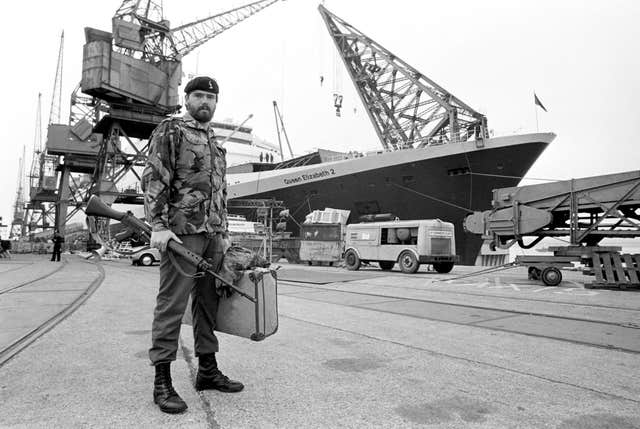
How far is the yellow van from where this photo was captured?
14.6 metres

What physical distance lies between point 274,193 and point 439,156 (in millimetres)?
10981

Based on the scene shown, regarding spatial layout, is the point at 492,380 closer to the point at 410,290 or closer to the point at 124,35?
the point at 410,290

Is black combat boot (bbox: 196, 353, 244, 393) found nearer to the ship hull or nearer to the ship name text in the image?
the ship hull

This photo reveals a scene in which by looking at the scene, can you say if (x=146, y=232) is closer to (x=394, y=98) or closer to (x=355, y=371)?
(x=355, y=371)

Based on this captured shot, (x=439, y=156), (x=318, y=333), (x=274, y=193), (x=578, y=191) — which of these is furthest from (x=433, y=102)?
(x=318, y=333)

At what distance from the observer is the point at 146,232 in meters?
2.91

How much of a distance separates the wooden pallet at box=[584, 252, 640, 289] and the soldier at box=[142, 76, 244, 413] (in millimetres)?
8944

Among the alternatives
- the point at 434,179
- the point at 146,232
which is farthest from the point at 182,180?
the point at 434,179

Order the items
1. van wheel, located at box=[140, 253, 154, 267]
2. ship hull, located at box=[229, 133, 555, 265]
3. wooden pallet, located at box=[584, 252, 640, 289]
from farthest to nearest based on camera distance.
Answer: ship hull, located at box=[229, 133, 555, 265] → van wheel, located at box=[140, 253, 154, 267] → wooden pallet, located at box=[584, 252, 640, 289]

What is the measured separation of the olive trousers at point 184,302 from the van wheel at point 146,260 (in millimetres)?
17657

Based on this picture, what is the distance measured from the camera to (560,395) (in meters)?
2.57

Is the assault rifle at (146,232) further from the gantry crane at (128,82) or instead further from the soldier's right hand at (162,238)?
the gantry crane at (128,82)

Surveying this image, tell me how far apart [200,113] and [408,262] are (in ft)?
42.1

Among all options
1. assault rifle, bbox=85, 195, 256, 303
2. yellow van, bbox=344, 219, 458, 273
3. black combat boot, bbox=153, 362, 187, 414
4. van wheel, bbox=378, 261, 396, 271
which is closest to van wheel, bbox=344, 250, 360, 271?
yellow van, bbox=344, 219, 458, 273
